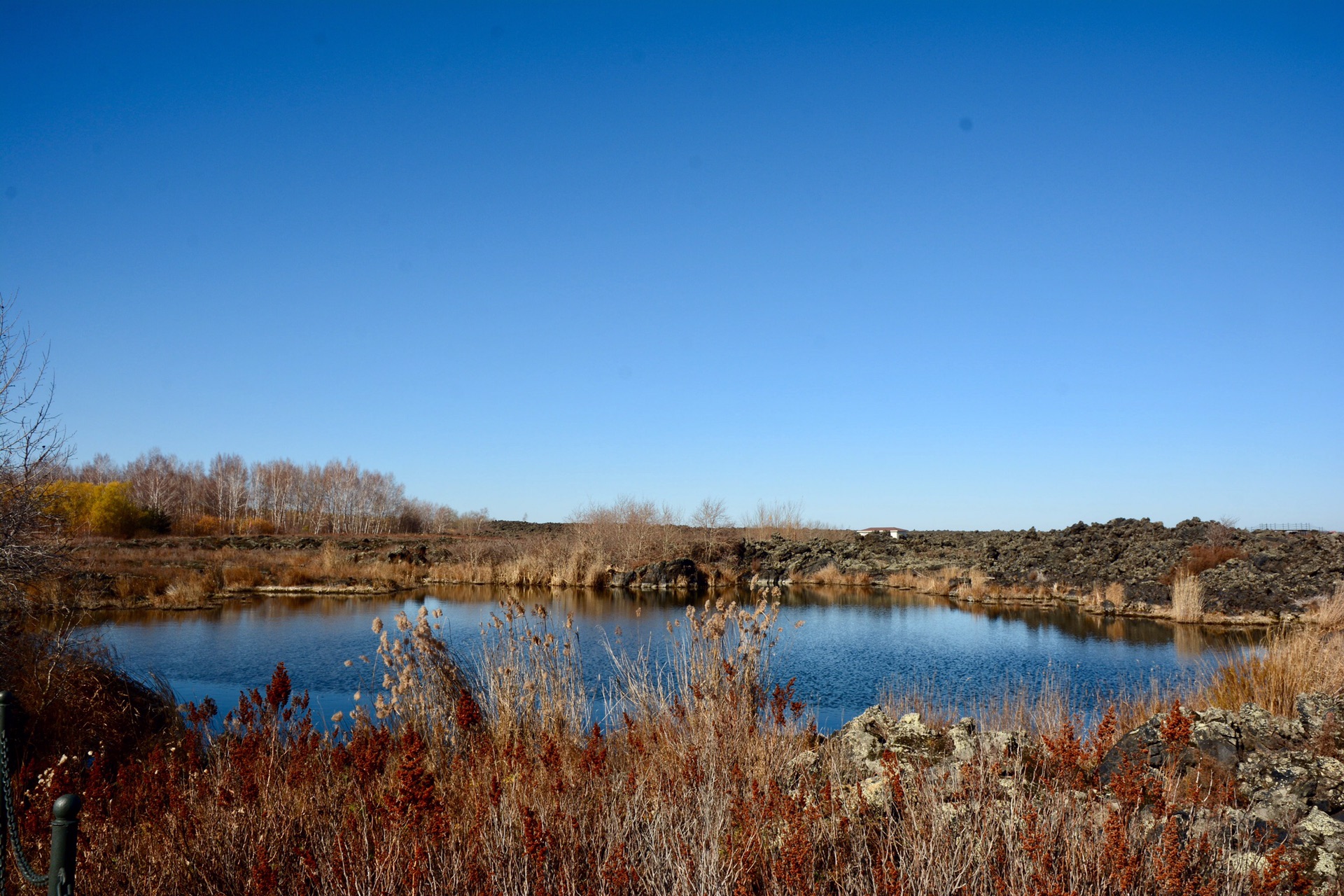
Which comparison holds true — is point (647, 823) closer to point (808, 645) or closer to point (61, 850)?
point (61, 850)

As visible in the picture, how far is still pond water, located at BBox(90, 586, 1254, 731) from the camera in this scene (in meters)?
12.8

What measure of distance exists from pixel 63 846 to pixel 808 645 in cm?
1623

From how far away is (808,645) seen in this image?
17.4 metres

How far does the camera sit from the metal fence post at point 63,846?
2100 mm

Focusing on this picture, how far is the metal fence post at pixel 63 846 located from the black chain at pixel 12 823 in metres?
0.11

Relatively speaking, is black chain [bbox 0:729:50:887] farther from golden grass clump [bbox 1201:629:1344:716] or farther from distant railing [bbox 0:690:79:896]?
golden grass clump [bbox 1201:629:1344:716]

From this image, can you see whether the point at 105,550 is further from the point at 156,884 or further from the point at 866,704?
the point at 156,884

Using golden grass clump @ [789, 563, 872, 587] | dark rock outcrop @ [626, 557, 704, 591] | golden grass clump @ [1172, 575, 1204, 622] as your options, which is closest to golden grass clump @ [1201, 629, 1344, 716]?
golden grass clump @ [1172, 575, 1204, 622]

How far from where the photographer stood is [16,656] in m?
7.91

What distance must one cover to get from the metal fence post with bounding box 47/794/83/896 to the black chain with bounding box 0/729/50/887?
108 mm

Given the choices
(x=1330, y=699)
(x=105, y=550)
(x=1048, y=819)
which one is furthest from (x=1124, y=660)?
(x=105, y=550)

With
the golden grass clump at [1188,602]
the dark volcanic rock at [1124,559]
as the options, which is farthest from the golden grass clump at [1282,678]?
the dark volcanic rock at [1124,559]

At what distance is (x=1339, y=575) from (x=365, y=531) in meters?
70.1

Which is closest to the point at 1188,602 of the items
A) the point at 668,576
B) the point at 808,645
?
the point at 808,645
